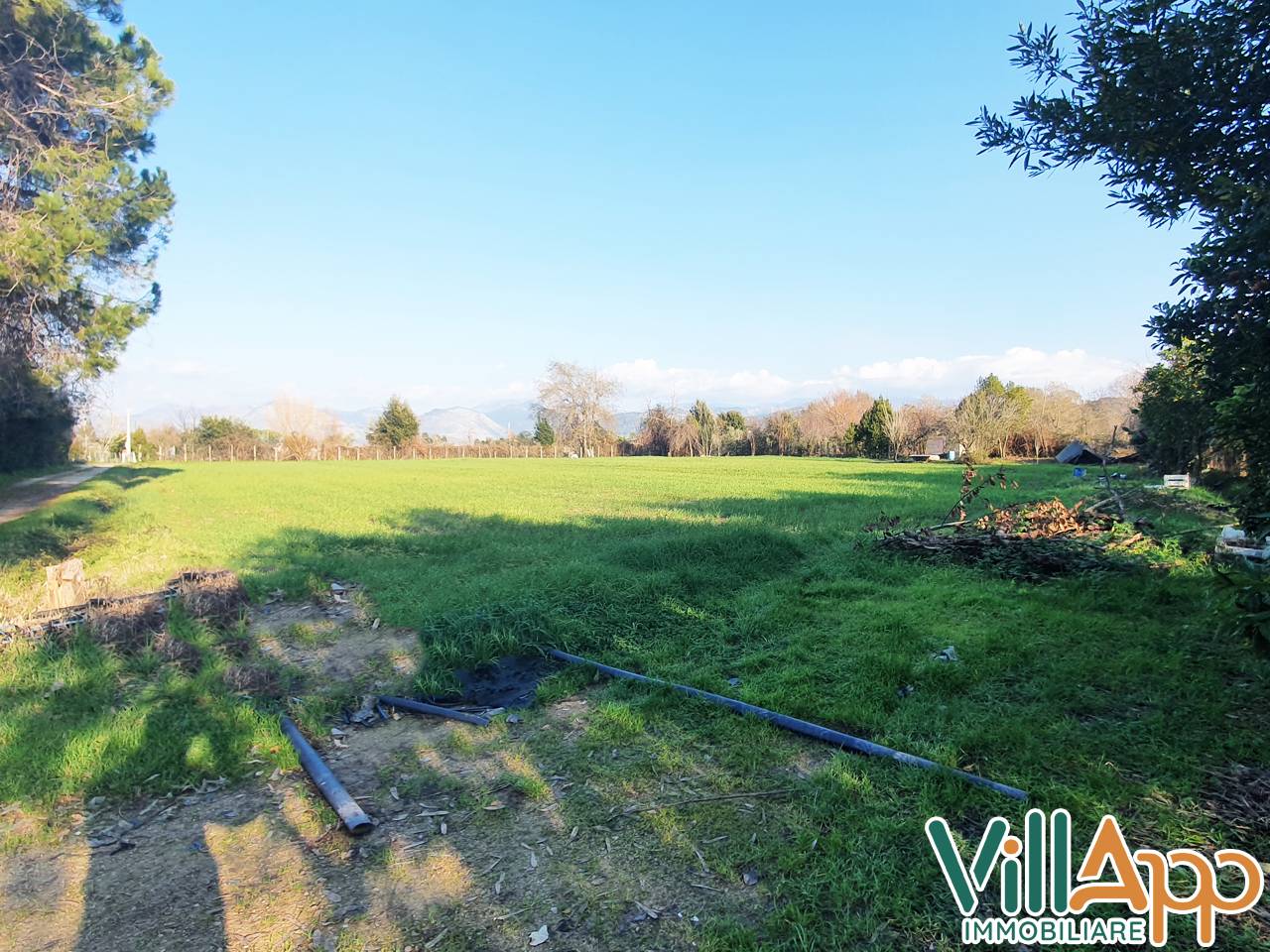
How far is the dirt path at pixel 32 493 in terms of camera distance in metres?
17.5

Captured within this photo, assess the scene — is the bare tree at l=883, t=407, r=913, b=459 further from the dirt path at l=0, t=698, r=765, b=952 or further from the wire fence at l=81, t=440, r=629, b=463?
the dirt path at l=0, t=698, r=765, b=952

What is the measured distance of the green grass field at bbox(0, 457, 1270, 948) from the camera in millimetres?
2975

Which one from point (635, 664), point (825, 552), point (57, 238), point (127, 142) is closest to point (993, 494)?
point (825, 552)

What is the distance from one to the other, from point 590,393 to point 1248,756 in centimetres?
8073

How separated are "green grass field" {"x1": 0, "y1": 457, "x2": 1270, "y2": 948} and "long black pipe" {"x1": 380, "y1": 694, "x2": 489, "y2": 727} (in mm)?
271

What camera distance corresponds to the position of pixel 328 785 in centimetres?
363

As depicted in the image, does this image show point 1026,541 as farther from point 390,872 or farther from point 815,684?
point 390,872

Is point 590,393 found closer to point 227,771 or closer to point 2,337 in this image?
point 2,337

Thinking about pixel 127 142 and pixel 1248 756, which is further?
pixel 127 142

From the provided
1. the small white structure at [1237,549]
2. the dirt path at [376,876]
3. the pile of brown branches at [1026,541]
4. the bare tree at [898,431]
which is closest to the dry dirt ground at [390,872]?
the dirt path at [376,876]

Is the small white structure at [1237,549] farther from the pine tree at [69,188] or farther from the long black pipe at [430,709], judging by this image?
the pine tree at [69,188]

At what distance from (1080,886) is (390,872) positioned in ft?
9.65

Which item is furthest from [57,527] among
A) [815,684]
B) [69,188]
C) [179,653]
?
[815,684]

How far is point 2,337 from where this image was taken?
12.6 m
